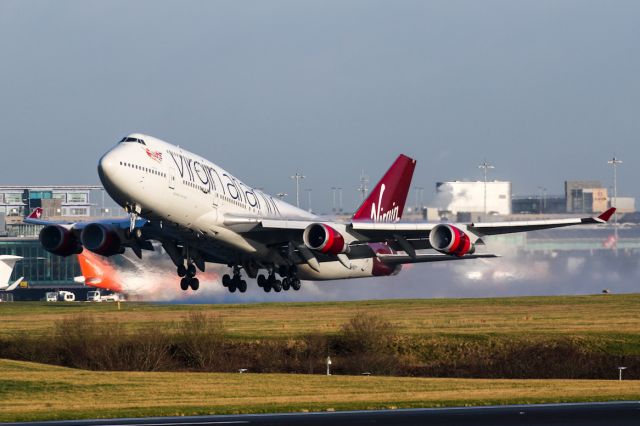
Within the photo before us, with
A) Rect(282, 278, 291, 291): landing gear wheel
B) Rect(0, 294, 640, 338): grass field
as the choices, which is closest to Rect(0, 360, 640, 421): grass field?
Rect(282, 278, 291, 291): landing gear wheel

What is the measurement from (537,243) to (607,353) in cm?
7082

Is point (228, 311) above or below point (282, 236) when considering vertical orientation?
below

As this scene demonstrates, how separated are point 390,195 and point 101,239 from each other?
19457 mm

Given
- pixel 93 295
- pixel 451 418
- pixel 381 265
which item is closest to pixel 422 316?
pixel 381 265

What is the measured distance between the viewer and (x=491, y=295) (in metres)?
102

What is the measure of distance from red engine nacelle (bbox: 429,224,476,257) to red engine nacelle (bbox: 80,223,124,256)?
646 inches

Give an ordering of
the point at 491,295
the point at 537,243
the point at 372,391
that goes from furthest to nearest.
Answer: the point at 537,243 → the point at 491,295 → the point at 372,391

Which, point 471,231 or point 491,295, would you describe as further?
point 491,295

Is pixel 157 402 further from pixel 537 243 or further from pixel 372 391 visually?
pixel 537 243

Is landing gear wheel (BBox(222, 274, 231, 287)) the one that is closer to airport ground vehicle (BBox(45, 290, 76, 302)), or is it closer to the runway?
the runway

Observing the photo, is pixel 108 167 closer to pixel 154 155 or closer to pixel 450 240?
Result: pixel 154 155

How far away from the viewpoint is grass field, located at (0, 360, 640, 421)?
39938 millimetres

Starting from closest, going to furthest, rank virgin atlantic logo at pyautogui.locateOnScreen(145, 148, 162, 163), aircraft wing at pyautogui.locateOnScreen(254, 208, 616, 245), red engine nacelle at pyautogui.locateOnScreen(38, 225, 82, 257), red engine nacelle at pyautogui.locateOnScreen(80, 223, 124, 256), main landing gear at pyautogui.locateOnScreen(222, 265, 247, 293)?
virgin atlantic logo at pyautogui.locateOnScreen(145, 148, 162, 163)
aircraft wing at pyautogui.locateOnScreen(254, 208, 616, 245)
red engine nacelle at pyautogui.locateOnScreen(80, 223, 124, 256)
red engine nacelle at pyautogui.locateOnScreen(38, 225, 82, 257)
main landing gear at pyautogui.locateOnScreen(222, 265, 247, 293)

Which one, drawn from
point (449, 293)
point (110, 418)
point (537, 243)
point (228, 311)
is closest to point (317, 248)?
point (110, 418)
